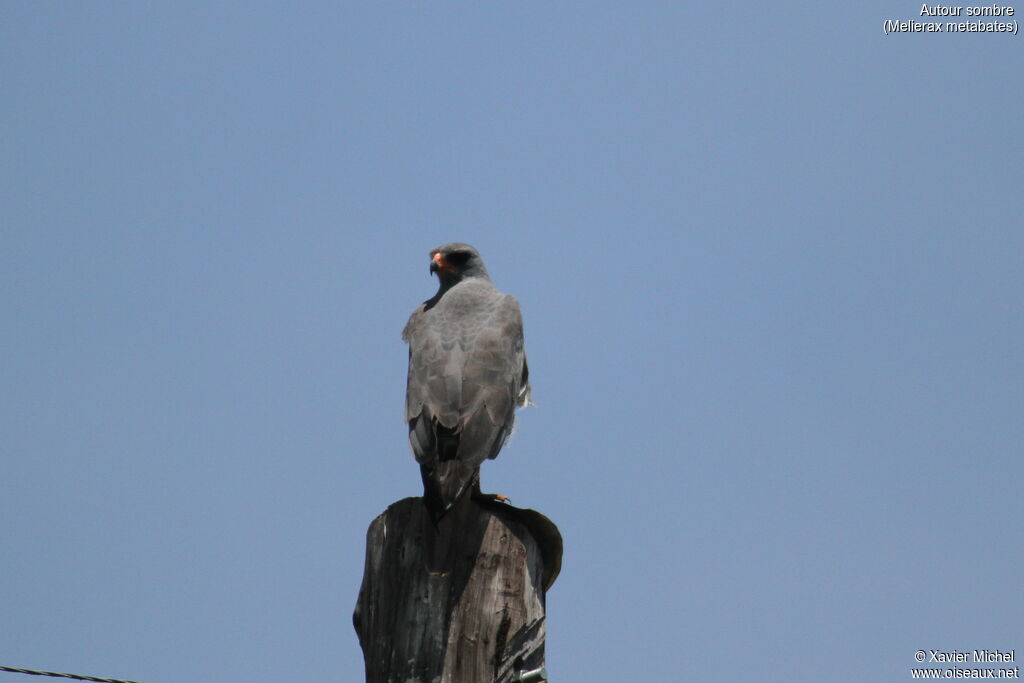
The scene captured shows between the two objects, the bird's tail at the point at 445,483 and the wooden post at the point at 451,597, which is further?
the bird's tail at the point at 445,483

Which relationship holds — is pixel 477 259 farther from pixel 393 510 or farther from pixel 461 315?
pixel 393 510

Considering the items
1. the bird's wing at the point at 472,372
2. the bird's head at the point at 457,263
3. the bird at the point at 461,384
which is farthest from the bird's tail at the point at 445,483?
the bird's head at the point at 457,263

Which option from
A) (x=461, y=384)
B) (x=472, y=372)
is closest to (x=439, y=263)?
(x=472, y=372)

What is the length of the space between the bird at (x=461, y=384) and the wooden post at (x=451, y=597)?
0.63 ft

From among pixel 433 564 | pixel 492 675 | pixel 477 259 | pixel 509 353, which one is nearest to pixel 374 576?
pixel 433 564

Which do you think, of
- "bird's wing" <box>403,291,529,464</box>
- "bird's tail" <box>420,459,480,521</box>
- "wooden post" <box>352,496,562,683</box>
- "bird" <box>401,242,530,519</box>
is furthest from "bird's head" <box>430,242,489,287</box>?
"wooden post" <box>352,496,562,683</box>

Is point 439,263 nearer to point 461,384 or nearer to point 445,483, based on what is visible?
point 461,384

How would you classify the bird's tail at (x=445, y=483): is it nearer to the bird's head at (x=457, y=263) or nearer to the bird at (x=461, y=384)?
the bird at (x=461, y=384)

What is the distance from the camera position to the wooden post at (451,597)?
4391 mm

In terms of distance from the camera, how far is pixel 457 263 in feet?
30.1

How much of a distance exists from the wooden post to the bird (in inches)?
7.6

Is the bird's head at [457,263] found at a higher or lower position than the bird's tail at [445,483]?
higher

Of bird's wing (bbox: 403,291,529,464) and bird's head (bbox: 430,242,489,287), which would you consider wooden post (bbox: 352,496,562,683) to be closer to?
bird's wing (bbox: 403,291,529,464)

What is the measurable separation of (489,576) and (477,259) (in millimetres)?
4854
